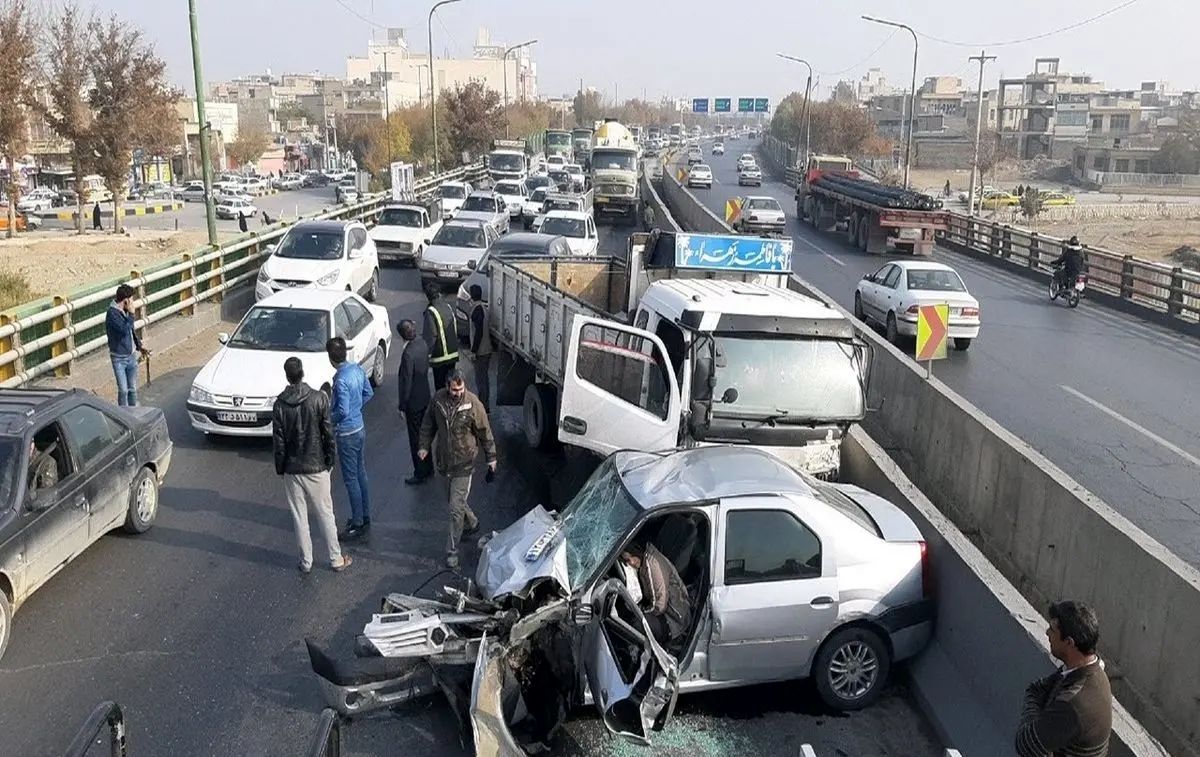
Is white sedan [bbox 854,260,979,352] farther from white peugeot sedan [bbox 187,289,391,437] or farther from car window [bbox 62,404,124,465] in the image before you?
car window [bbox 62,404,124,465]

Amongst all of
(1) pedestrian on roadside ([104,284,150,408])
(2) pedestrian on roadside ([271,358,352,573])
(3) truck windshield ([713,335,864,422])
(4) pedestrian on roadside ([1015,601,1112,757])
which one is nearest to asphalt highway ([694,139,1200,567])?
(3) truck windshield ([713,335,864,422])

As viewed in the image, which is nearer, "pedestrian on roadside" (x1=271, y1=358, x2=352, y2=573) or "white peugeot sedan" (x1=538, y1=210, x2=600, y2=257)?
"pedestrian on roadside" (x1=271, y1=358, x2=352, y2=573)

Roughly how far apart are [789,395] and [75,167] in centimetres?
4060

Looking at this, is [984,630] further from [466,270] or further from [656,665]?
[466,270]

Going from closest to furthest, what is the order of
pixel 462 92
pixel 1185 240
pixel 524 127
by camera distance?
pixel 1185 240 → pixel 462 92 → pixel 524 127

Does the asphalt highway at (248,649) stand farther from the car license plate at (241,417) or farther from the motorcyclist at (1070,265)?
the motorcyclist at (1070,265)

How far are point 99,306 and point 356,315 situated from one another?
13.4 ft

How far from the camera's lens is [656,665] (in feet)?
18.3

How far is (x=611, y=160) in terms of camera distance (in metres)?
44.9

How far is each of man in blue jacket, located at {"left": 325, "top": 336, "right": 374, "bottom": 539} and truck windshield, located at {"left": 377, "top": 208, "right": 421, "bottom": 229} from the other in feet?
59.4

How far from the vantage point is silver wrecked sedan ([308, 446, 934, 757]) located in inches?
225

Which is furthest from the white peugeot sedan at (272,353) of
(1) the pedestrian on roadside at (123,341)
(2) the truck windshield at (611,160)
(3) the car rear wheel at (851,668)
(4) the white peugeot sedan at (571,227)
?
(2) the truck windshield at (611,160)

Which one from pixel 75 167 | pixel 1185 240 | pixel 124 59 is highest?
pixel 124 59

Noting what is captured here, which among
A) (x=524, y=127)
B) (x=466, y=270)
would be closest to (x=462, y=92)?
(x=524, y=127)
